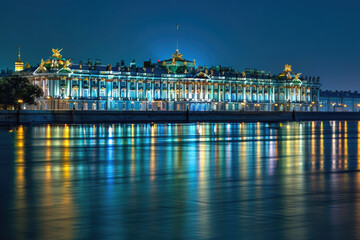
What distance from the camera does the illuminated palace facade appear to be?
14825 centimetres

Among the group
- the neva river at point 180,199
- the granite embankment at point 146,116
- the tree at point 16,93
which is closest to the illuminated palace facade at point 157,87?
the tree at point 16,93

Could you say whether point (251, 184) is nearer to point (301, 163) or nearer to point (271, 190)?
point (271, 190)

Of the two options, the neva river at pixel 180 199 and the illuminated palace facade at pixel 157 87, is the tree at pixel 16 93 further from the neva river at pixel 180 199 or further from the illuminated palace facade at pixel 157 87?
the neva river at pixel 180 199

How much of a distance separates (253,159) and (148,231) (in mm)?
15561

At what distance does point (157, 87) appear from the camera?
167750mm

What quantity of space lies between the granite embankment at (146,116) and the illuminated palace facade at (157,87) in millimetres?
34434

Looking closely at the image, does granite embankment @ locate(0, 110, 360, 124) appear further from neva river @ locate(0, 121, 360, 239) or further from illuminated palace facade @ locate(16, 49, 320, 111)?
neva river @ locate(0, 121, 360, 239)

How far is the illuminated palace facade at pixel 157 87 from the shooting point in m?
148

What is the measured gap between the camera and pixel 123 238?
1059 cm

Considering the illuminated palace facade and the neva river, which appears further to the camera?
the illuminated palace facade

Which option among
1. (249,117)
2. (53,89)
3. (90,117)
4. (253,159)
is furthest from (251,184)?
(53,89)

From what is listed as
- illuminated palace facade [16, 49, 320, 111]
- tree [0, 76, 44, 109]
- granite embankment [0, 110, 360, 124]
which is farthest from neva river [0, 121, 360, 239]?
illuminated palace facade [16, 49, 320, 111]

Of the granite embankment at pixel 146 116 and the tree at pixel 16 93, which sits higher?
the tree at pixel 16 93

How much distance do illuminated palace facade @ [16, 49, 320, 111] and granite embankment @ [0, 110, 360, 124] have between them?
113ft
